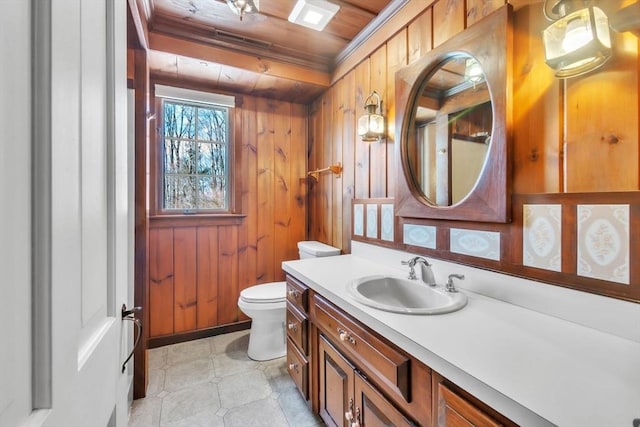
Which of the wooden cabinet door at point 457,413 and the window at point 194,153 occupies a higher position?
the window at point 194,153

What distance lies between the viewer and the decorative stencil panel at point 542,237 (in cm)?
94

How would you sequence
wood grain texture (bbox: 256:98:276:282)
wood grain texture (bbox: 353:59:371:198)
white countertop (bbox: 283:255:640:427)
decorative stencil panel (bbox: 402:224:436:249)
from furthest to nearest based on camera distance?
1. wood grain texture (bbox: 256:98:276:282)
2. wood grain texture (bbox: 353:59:371:198)
3. decorative stencil panel (bbox: 402:224:436:249)
4. white countertop (bbox: 283:255:640:427)

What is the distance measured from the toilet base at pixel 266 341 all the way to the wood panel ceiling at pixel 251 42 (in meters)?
1.90

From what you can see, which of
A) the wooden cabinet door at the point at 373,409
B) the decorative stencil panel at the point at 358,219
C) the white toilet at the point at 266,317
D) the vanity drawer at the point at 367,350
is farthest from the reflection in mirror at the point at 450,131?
the white toilet at the point at 266,317

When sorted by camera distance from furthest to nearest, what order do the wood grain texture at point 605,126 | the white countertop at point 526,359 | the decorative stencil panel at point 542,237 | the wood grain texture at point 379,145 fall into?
the wood grain texture at point 379,145, the decorative stencil panel at point 542,237, the wood grain texture at point 605,126, the white countertop at point 526,359

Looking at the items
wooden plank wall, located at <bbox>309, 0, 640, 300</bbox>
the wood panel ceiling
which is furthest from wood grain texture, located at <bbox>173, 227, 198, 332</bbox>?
wooden plank wall, located at <bbox>309, 0, 640, 300</bbox>

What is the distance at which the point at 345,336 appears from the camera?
1126 mm

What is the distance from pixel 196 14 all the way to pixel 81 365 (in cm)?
198

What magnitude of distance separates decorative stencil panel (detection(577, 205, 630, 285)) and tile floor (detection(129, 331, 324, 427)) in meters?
1.41

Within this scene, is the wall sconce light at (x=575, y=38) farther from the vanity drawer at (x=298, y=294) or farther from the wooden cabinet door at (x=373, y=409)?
the vanity drawer at (x=298, y=294)

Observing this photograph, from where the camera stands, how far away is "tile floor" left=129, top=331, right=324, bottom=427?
151 centimetres

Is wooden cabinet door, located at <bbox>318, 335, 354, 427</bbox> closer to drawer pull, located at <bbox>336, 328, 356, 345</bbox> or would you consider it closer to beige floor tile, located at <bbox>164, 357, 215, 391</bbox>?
drawer pull, located at <bbox>336, 328, 356, 345</bbox>

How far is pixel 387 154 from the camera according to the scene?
1739 mm

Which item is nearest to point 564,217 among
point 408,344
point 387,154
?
point 408,344
